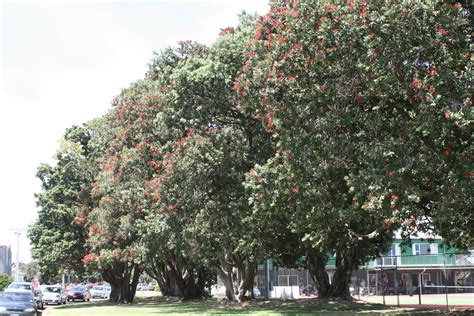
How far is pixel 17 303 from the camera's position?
22.2 m

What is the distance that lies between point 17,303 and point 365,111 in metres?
16.2

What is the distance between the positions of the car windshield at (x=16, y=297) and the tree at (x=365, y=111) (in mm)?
11905

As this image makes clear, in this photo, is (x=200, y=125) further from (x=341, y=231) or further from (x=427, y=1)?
(x=427, y=1)

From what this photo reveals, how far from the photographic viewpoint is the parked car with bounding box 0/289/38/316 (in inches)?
843

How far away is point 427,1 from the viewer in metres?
13.2

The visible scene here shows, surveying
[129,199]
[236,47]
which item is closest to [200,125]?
[236,47]

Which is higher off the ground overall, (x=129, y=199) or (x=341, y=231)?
(x=129, y=199)

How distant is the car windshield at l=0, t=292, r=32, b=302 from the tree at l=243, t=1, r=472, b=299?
11905 millimetres

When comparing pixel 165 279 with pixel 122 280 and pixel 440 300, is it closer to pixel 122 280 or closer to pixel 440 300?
pixel 122 280

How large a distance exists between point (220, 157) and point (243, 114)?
2.06 meters

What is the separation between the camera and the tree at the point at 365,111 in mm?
13219

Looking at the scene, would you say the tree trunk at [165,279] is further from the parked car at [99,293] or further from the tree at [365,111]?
the tree at [365,111]

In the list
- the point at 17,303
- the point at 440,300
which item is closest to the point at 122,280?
the point at 17,303

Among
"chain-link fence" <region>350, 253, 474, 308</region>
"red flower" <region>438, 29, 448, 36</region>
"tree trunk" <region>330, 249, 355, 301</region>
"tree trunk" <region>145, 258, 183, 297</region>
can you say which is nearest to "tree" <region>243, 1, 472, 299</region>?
"red flower" <region>438, 29, 448, 36</region>
